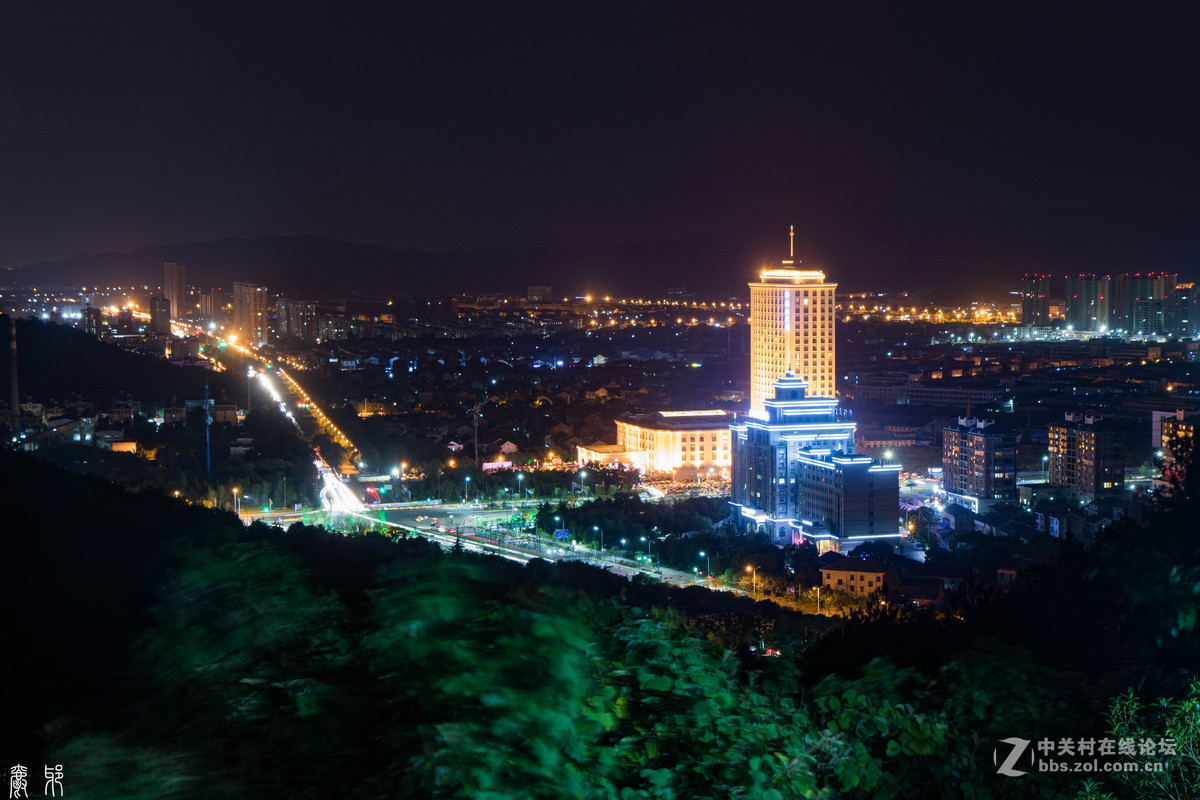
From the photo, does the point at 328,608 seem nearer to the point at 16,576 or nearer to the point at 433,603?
the point at 433,603

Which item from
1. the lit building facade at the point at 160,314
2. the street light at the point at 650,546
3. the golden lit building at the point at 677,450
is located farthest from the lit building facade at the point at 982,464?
the lit building facade at the point at 160,314

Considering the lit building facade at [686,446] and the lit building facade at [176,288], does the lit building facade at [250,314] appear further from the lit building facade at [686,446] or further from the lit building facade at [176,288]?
the lit building facade at [686,446]

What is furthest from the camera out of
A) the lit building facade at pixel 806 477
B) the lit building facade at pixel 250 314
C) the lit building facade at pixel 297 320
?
the lit building facade at pixel 297 320

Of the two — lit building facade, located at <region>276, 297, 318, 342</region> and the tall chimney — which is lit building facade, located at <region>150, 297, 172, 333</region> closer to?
lit building facade, located at <region>276, 297, 318, 342</region>

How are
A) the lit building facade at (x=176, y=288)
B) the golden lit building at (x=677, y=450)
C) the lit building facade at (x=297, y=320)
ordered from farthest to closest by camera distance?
1. the lit building facade at (x=176, y=288)
2. the lit building facade at (x=297, y=320)
3. the golden lit building at (x=677, y=450)

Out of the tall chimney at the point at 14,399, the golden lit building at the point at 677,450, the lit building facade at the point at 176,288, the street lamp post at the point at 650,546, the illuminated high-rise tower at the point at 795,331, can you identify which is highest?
the lit building facade at the point at 176,288

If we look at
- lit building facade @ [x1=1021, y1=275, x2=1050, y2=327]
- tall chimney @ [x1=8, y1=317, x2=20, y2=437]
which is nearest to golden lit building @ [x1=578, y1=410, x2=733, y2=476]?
tall chimney @ [x1=8, y1=317, x2=20, y2=437]

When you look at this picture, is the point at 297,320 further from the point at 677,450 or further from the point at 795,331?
the point at 795,331
